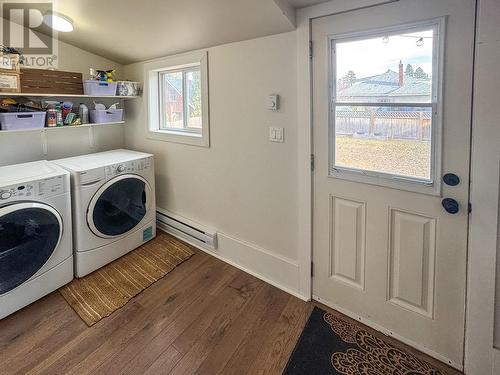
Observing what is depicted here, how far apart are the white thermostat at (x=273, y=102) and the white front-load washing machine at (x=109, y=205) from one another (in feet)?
4.36

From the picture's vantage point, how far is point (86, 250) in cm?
238

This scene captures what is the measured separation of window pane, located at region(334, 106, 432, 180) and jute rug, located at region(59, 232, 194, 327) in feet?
5.47

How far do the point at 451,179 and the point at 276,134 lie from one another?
1064 mm

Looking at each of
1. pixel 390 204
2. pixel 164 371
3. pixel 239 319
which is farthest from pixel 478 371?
pixel 164 371

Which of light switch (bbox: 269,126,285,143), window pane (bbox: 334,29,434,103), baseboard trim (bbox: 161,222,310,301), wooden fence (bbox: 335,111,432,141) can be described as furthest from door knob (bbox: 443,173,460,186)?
baseboard trim (bbox: 161,222,310,301)

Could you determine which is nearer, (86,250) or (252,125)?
(252,125)

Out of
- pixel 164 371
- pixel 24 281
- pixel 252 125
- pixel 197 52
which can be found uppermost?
pixel 197 52

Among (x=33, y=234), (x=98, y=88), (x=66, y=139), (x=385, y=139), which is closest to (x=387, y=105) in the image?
(x=385, y=139)

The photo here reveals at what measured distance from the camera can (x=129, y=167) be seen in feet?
8.55

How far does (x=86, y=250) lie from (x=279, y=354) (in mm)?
1677

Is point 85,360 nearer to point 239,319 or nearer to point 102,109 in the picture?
point 239,319

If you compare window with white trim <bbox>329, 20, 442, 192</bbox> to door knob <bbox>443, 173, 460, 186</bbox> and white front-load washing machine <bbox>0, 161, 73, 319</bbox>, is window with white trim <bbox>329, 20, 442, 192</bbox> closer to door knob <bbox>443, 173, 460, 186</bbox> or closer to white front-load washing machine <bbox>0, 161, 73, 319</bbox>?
door knob <bbox>443, 173, 460, 186</bbox>

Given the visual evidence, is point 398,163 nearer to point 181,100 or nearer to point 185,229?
point 185,229

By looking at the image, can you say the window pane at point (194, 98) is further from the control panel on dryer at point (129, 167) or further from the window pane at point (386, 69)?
the window pane at point (386, 69)
